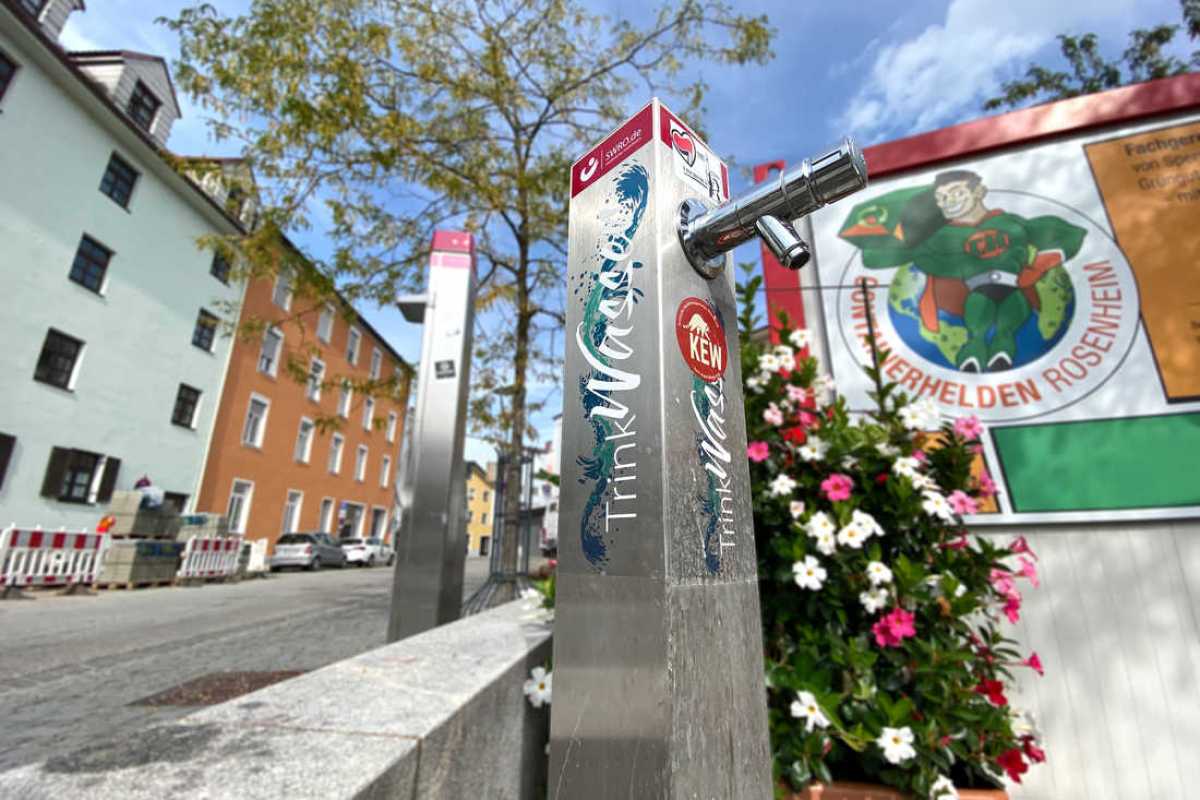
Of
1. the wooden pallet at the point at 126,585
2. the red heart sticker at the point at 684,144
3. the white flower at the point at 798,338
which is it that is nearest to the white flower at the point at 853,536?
the white flower at the point at 798,338

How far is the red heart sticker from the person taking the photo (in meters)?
0.96

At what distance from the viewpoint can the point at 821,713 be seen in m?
1.62

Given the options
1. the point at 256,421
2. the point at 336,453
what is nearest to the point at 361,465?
the point at 336,453

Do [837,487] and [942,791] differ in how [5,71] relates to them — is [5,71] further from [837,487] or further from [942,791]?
[942,791]

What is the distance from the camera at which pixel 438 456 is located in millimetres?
3631

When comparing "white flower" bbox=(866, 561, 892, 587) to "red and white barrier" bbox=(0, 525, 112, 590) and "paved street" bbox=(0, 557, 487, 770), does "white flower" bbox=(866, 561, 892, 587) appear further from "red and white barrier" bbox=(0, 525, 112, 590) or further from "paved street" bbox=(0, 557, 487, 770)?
"red and white barrier" bbox=(0, 525, 112, 590)

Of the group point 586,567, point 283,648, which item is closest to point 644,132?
point 586,567

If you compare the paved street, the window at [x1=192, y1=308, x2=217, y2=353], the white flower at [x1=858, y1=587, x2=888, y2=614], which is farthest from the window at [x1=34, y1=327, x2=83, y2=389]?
the white flower at [x1=858, y1=587, x2=888, y2=614]

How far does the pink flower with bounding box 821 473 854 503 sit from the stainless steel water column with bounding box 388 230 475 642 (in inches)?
99.0

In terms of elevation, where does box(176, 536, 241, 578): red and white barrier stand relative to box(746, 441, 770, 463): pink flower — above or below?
below

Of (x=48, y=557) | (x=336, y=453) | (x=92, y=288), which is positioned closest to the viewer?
(x=48, y=557)

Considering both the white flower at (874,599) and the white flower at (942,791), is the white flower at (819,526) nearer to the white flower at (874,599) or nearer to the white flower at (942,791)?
the white flower at (874,599)

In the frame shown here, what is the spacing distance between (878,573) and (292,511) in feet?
69.0

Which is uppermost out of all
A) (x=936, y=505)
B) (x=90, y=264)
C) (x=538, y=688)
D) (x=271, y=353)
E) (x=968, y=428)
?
(x=271, y=353)
